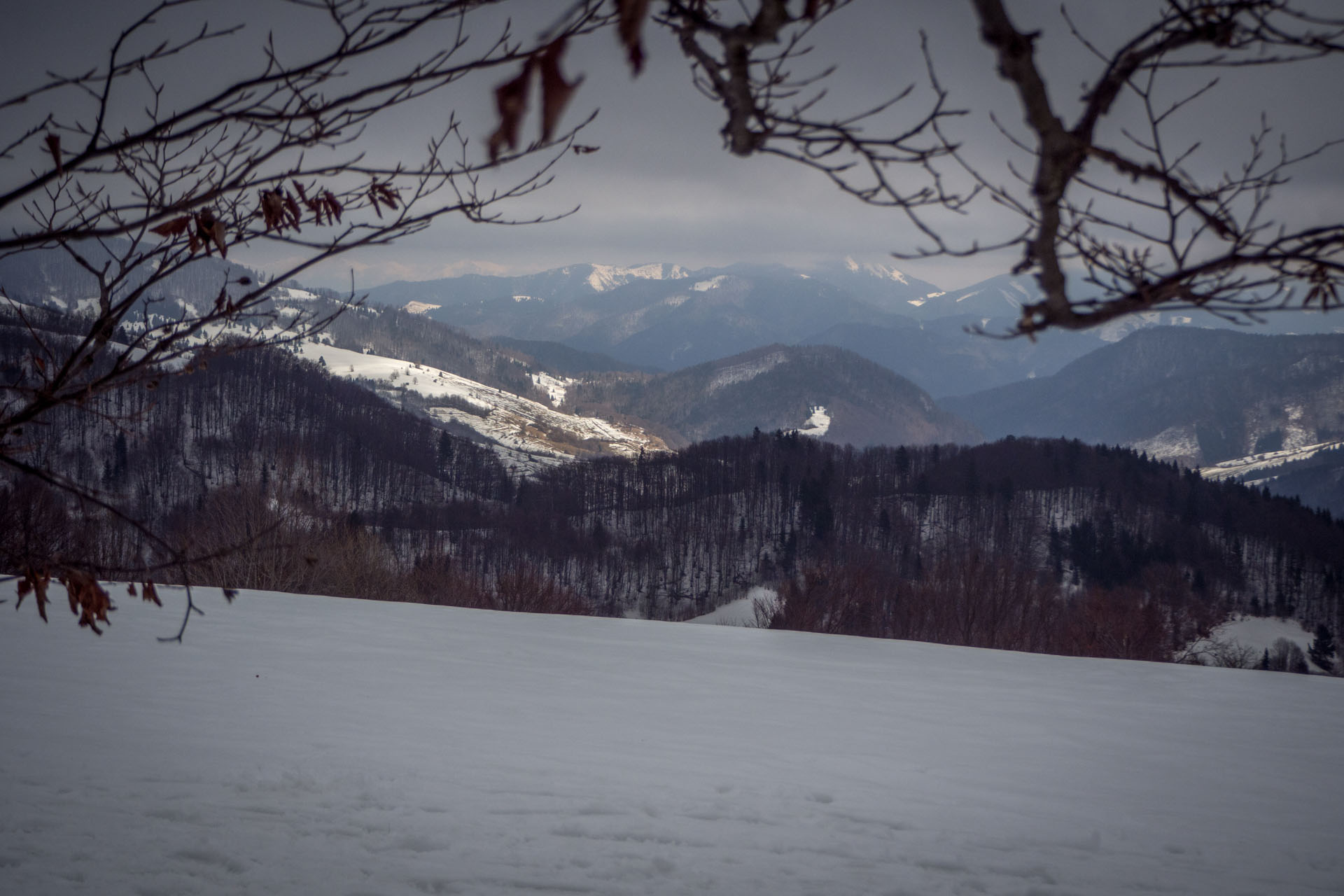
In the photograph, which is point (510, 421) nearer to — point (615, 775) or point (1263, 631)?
point (1263, 631)

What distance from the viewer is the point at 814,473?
101m

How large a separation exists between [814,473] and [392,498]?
179 feet

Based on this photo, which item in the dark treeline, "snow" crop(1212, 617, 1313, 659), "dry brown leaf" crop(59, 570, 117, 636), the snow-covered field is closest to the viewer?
"dry brown leaf" crop(59, 570, 117, 636)

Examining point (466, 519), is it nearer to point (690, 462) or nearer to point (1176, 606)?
point (690, 462)

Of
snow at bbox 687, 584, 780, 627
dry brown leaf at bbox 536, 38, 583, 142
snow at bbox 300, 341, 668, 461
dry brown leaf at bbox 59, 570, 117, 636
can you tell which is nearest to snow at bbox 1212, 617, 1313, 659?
snow at bbox 687, 584, 780, 627

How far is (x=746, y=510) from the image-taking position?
94.3 m

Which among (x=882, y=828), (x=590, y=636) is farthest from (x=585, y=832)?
(x=590, y=636)

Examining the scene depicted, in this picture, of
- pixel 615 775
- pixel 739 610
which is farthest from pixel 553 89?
pixel 739 610

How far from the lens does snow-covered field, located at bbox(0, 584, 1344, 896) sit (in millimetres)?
4008

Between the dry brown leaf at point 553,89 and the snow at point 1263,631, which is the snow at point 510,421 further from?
the dry brown leaf at point 553,89

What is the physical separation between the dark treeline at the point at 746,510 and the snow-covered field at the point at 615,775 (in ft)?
139

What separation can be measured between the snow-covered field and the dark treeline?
42469 mm

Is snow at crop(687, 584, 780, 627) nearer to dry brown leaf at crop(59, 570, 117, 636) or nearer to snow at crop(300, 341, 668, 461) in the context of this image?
dry brown leaf at crop(59, 570, 117, 636)

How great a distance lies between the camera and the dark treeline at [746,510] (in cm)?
7644
